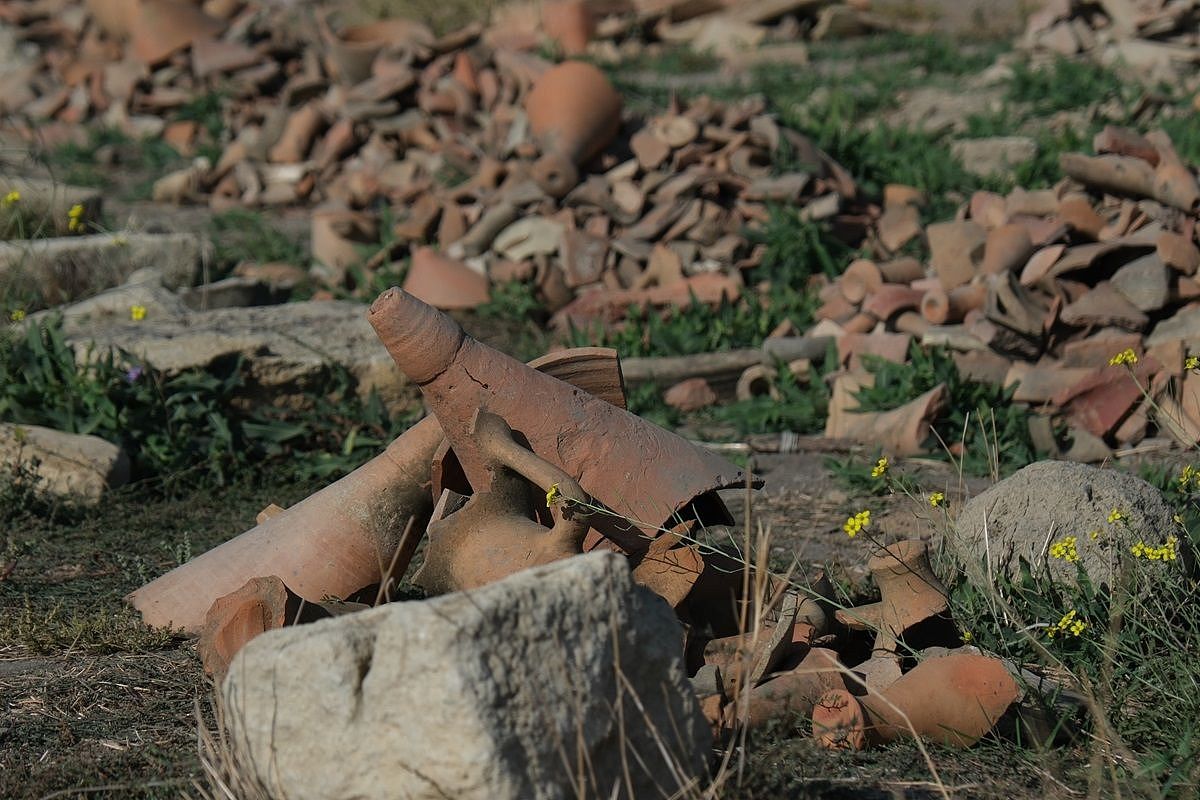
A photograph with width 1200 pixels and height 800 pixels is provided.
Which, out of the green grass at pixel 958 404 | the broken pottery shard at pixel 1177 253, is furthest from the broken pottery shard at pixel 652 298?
the broken pottery shard at pixel 1177 253

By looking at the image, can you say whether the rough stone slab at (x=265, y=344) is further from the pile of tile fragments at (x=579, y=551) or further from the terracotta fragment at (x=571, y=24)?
the terracotta fragment at (x=571, y=24)

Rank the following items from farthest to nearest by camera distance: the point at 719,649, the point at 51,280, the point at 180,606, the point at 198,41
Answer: the point at 198,41 → the point at 51,280 → the point at 180,606 → the point at 719,649

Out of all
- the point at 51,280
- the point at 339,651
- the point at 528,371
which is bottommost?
the point at 51,280

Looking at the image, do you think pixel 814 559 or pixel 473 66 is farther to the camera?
pixel 473 66

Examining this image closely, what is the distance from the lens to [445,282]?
7.28 m

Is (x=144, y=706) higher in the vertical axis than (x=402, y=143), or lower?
higher

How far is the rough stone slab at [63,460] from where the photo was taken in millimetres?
4863

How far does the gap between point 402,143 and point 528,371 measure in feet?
21.1

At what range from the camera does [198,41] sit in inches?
435

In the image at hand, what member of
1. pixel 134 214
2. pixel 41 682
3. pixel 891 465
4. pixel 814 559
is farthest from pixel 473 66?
pixel 41 682

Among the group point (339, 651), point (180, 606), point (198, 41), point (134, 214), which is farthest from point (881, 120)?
point (339, 651)

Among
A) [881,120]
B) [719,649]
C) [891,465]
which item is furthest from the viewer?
[881,120]

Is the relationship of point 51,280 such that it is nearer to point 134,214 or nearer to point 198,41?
point 134,214

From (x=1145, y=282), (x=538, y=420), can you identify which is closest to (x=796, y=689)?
(x=538, y=420)
